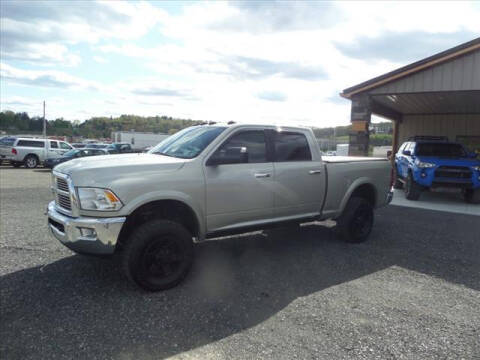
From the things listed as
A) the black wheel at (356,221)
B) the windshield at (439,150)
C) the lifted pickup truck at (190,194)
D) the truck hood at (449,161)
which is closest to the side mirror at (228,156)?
the lifted pickup truck at (190,194)

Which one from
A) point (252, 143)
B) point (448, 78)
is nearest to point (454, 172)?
point (448, 78)

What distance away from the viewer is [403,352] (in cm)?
293

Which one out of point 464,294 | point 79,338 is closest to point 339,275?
point 464,294

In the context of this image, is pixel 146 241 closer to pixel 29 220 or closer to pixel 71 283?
pixel 71 283

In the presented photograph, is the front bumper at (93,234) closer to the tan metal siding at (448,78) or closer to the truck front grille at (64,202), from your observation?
the truck front grille at (64,202)

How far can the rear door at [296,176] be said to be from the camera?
16.3ft

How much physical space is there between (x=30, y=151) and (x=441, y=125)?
23559 mm

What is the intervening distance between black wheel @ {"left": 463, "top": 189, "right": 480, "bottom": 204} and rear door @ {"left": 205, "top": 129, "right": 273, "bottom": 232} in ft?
29.2

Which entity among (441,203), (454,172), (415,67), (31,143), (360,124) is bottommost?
(441,203)

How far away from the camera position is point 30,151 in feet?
70.1

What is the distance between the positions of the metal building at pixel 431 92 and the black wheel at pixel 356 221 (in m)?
6.56

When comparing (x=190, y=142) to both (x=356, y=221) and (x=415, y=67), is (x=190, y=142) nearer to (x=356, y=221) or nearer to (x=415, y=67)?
(x=356, y=221)

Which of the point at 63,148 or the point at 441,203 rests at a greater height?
the point at 63,148

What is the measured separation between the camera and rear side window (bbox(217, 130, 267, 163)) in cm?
464
